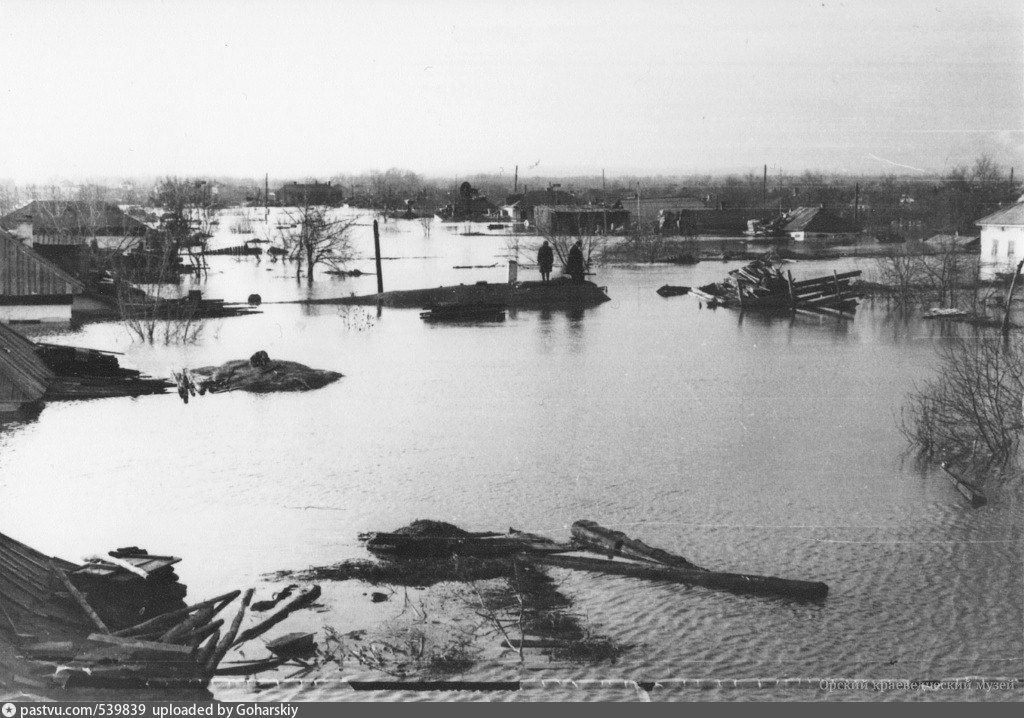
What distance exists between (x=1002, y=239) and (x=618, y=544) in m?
5.67

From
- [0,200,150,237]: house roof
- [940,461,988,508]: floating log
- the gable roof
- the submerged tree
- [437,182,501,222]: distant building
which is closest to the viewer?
[940,461,988,508]: floating log

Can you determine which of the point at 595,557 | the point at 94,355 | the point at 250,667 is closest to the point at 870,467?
the point at 595,557

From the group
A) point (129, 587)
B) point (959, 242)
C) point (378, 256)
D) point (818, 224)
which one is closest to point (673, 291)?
point (818, 224)

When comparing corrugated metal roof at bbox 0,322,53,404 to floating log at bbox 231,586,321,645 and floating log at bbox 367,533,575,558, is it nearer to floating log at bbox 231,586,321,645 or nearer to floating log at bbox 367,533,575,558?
floating log at bbox 367,533,575,558

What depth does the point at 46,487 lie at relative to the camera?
30.8 ft

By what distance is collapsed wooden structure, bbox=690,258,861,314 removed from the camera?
14.1 metres

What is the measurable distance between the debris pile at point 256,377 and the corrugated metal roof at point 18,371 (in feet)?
6.53

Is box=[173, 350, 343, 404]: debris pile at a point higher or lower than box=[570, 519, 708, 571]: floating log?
higher

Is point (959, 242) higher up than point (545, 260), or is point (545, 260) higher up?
point (959, 242)

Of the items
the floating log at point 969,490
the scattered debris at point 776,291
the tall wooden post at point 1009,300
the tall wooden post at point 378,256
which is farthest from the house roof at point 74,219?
the tall wooden post at point 1009,300

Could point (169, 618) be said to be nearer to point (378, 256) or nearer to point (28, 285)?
point (28, 285)

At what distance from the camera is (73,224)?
11781 millimetres

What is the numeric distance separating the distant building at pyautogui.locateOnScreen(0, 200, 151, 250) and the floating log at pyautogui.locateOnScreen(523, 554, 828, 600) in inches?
267

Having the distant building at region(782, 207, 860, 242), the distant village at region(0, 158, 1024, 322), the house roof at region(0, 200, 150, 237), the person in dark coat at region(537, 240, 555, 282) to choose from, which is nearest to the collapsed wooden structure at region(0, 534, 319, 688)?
the distant village at region(0, 158, 1024, 322)
